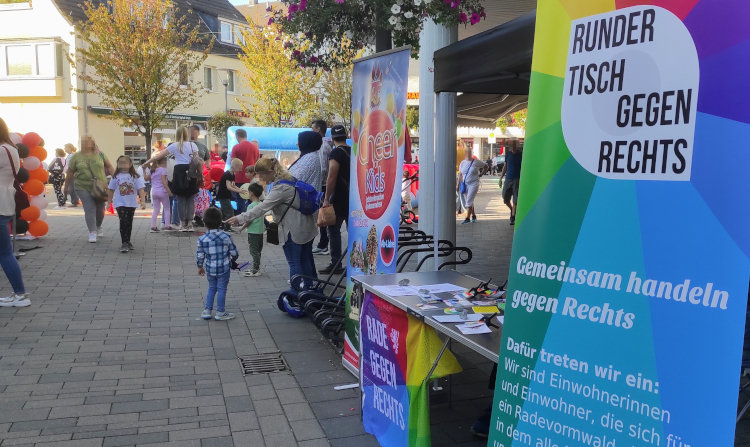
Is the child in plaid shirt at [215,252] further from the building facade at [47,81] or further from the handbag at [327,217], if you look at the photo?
the building facade at [47,81]

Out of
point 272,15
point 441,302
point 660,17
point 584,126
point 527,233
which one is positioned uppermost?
point 272,15

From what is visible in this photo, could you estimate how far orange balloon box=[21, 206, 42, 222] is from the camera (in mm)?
11023

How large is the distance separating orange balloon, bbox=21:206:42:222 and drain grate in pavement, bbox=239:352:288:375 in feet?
24.1

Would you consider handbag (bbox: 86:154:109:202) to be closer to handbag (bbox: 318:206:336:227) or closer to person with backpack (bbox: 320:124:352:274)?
person with backpack (bbox: 320:124:352:274)

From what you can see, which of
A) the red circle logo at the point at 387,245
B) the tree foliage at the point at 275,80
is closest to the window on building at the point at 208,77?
the tree foliage at the point at 275,80

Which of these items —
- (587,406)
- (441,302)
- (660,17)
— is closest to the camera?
(660,17)

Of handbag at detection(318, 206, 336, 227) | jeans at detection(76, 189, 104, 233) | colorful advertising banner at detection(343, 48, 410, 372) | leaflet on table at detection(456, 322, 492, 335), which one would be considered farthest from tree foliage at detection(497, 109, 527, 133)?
leaflet on table at detection(456, 322, 492, 335)

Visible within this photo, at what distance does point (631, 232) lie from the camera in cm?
204

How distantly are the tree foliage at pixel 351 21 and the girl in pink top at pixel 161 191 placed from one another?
695cm

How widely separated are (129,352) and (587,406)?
4362mm

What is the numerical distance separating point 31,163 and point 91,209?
3.84 feet

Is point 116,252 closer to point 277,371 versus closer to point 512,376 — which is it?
point 277,371

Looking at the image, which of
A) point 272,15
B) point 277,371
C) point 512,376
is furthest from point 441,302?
point 272,15

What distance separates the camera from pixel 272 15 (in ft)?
20.0
